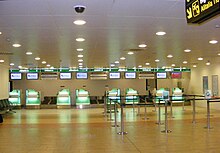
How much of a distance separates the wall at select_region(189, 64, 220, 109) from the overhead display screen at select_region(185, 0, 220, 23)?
15.6 metres

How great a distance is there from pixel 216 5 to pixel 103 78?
785 inches

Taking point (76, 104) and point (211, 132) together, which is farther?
point (76, 104)

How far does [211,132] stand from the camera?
359 inches

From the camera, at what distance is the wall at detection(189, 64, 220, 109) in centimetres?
1867

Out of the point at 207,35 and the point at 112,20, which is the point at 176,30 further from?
the point at 112,20

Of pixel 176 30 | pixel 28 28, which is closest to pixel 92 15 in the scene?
pixel 28 28

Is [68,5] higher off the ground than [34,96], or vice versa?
[68,5]

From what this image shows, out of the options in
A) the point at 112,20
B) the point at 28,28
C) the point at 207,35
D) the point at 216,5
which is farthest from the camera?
the point at 207,35

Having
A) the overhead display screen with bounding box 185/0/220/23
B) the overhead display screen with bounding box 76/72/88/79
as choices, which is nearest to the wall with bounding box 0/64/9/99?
the overhead display screen with bounding box 76/72/88/79

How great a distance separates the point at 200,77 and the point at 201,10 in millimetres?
18520

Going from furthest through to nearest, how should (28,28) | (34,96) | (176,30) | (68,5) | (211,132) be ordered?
(34,96)
(211,132)
(176,30)
(28,28)
(68,5)

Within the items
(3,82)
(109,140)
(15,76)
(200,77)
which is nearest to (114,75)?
(200,77)

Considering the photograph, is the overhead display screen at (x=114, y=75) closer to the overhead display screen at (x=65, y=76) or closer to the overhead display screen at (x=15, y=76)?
the overhead display screen at (x=65, y=76)

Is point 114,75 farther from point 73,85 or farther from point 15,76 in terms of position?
point 15,76
